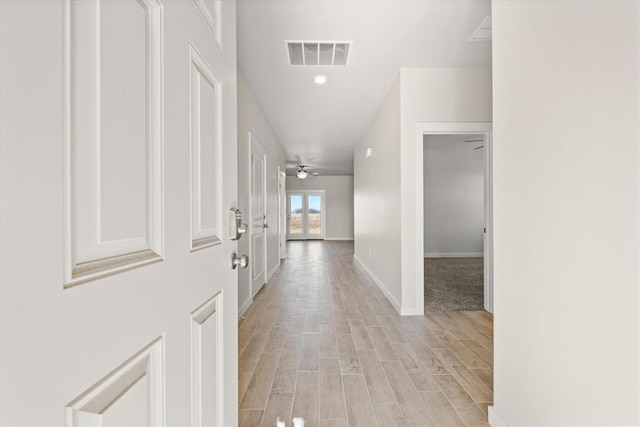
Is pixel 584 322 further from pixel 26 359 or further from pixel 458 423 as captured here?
pixel 26 359

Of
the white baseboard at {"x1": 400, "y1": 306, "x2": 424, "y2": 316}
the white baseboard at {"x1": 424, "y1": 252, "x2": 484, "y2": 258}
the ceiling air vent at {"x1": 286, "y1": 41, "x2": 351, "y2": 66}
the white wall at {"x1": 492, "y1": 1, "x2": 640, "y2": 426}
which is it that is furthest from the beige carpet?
the ceiling air vent at {"x1": 286, "y1": 41, "x2": 351, "y2": 66}

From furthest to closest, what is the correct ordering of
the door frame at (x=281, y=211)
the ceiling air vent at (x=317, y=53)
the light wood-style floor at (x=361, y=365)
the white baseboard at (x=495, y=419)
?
the door frame at (x=281, y=211) < the ceiling air vent at (x=317, y=53) < the light wood-style floor at (x=361, y=365) < the white baseboard at (x=495, y=419)

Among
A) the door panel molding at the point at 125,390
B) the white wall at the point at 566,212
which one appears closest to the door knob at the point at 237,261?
the door panel molding at the point at 125,390

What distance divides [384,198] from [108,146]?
12.8 ft

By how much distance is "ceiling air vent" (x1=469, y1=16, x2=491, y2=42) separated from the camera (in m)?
2.46

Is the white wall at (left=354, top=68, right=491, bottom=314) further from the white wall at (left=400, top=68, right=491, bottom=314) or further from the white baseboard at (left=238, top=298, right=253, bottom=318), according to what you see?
the white baseboard at (left=238, top=298, right=253, bottom=318)

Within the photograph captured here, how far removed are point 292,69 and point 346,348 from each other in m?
2.67

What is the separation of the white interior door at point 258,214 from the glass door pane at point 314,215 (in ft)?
25.4

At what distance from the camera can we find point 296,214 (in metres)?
12.7

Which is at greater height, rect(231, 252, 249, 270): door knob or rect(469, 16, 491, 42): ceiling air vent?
rect(469, 16, 491, 42): ceiling air vent

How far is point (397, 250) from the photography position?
3486 millimetres

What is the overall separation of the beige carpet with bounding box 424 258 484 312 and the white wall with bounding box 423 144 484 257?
27.9 inches

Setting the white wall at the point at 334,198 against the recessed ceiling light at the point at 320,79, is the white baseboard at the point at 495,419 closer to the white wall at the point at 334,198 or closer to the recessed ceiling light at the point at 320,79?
the recessed ceiling light at the point at 320,79

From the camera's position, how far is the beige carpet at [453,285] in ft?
11.8
